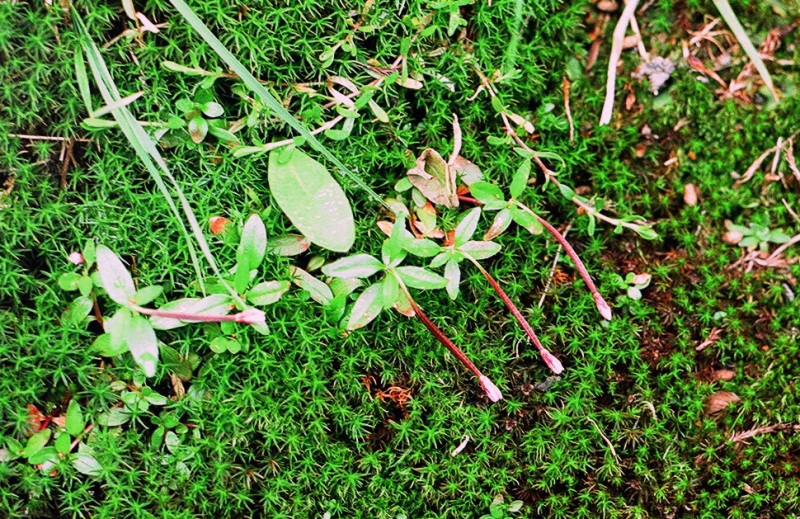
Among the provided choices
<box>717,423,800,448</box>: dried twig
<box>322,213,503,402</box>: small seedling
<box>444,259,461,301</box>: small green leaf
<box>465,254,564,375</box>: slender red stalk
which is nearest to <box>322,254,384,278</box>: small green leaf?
<box>322,213,503,402</box>: small seedling

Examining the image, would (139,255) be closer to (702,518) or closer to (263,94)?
(263,94)

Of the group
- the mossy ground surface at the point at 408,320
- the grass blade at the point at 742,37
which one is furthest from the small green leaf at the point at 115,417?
the grass blade at the point at 742,37

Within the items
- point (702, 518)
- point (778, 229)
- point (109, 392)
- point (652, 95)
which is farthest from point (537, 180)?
point (109, 392)

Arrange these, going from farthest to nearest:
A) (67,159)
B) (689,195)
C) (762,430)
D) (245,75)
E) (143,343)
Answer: (689,195), (762,430), (67,159), (245,75), (143,343)

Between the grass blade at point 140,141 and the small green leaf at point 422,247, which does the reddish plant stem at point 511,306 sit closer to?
the small green leaf at point 422,247

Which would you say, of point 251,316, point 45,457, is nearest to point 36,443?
point 45,457

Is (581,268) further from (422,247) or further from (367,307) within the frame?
(367,307)
